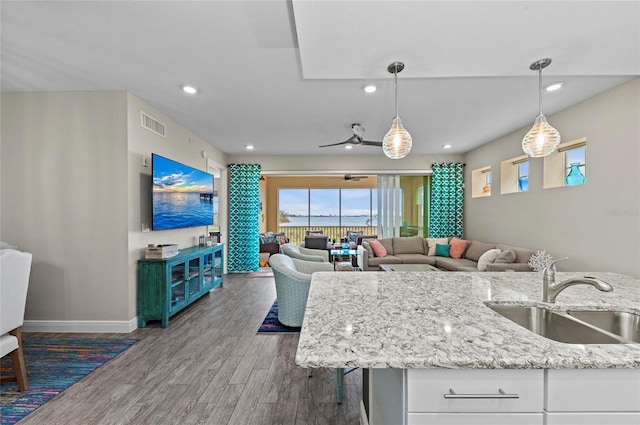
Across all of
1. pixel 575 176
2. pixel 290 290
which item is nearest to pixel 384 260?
pixel 290 290

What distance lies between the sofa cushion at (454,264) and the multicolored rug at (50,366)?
4.59m

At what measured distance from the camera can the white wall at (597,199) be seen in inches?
111

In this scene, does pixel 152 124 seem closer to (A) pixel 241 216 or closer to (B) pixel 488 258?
(A) pixel 241 216

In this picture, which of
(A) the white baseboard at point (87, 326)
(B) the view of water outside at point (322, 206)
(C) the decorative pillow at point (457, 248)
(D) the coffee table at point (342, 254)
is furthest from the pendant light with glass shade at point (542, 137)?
(B) the view of water outside at point (322, 206)

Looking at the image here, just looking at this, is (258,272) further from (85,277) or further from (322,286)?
(322,286)

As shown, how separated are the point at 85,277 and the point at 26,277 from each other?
3.88 feet

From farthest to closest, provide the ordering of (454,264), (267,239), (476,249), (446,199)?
1. (267,239)
2. (446,199)
3. (476,249)
4. (454,264)

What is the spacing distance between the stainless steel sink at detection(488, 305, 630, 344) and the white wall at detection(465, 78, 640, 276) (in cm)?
235

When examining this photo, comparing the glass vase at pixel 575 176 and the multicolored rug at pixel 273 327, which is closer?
the multicolored rug at pixel 273 327

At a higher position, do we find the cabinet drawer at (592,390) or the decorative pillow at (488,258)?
the cabinet drawer at (592,390)

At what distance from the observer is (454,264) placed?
4.88 metres

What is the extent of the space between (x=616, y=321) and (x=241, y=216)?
19.6 feet

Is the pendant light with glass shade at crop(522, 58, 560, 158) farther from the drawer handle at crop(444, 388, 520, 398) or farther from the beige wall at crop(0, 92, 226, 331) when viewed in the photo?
the beige wall at crop(0, 92, 226, 331)

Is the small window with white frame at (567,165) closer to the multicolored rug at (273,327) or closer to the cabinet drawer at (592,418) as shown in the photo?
the cabinet drawer at (592,418)
